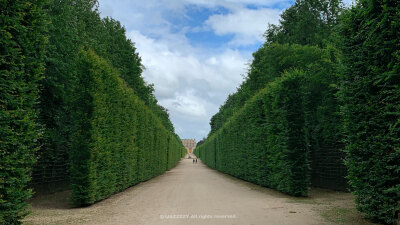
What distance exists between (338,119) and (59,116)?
42.5 feet

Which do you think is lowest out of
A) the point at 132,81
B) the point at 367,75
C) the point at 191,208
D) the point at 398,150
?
the point at 191,208

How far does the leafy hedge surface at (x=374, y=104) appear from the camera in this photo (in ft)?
19.4

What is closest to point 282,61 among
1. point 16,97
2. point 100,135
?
point 100,135

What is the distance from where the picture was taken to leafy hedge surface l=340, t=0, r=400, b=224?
233 inches

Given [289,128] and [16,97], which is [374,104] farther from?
[16,97]

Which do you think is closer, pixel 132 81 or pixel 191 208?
pixel 191 208

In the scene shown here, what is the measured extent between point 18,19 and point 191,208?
6.29 meters

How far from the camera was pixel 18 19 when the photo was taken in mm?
5547

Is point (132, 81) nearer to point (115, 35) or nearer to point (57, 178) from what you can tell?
point (115, 35)

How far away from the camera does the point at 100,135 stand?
409 inches

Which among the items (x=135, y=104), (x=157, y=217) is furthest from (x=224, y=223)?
(x=135, y=104)

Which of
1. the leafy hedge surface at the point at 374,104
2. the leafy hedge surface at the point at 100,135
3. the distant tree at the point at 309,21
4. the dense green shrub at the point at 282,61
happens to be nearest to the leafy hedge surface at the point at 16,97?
the leafy hedge surface at the point at 100,135

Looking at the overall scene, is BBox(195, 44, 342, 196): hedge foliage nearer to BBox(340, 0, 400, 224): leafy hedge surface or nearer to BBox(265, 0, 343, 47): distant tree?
BBox(340, 0, 400, 224): leafy hedge surface

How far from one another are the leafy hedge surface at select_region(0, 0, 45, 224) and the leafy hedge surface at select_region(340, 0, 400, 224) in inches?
277
